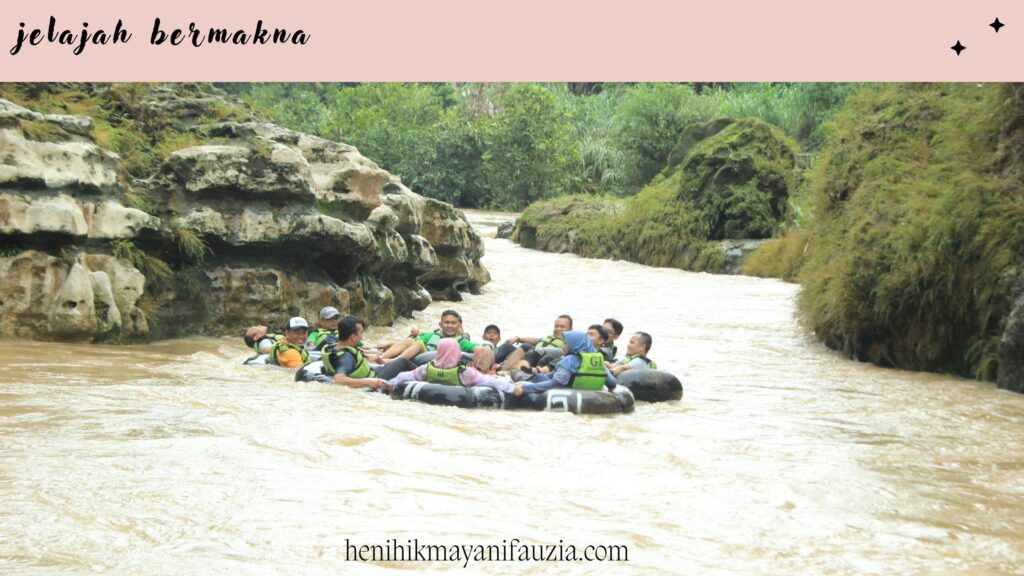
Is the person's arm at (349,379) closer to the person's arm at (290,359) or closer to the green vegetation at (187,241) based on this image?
the person's arm at (290,359)

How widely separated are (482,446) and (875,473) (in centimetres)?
270

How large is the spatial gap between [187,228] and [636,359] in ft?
18.9

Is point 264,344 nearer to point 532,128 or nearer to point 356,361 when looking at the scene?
point 356,361

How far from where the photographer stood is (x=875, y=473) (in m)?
6.92

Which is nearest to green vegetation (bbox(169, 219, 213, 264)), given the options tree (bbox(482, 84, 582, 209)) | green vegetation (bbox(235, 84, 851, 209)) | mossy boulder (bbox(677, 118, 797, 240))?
mossy boulder (bbox(677, 118, 797, 240))

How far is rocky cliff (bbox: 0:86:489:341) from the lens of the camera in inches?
419

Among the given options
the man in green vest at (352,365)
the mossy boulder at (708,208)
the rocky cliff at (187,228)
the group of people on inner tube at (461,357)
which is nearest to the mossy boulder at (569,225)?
the mossy boulder at (708,208)

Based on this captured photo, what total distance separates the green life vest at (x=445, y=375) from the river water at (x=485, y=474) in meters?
0.35

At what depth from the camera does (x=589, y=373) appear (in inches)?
356

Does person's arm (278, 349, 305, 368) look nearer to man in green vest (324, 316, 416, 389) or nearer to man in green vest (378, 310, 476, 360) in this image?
man in green vest (324, 316, 416, 389)

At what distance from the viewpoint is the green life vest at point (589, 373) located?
9039mm

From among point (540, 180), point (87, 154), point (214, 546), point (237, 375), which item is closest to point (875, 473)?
point (214, 546)

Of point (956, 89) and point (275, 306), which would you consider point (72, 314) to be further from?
point (956, 89)

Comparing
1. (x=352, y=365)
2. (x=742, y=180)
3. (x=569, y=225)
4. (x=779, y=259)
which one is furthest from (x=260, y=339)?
(x=569, y=225)
